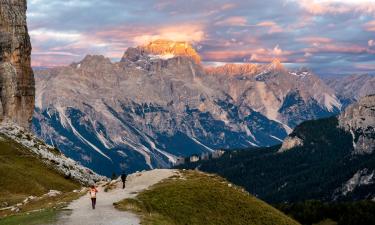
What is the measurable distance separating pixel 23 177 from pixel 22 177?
395 millimetres

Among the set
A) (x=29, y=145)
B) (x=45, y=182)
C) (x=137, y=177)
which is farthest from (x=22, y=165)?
(x=137, y=177)

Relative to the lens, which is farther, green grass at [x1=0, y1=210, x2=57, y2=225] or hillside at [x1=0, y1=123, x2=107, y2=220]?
hillside at [x1=0, y1=123, x2=107, y2=220]

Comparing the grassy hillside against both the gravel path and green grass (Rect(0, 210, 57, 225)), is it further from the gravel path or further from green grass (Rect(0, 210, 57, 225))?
green grass (Rect(0, 210, 57, 225))

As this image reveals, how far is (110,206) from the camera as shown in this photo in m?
78.7

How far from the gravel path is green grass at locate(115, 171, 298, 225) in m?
2.28

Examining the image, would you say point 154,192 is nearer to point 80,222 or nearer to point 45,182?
point 80,222

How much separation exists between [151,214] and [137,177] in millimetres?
24252

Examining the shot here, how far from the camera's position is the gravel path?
67.1 meters

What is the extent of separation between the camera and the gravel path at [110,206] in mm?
67125

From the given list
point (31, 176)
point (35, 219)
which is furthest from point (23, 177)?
point (35, 219)

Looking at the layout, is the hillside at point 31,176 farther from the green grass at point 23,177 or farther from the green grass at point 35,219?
the green grass at point 35,219

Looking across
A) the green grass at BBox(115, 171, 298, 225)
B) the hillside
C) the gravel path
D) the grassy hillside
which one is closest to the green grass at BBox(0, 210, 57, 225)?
the hillside

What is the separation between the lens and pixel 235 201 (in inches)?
3568

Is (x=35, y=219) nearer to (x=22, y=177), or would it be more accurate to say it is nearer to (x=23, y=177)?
(x=22, y=177)
